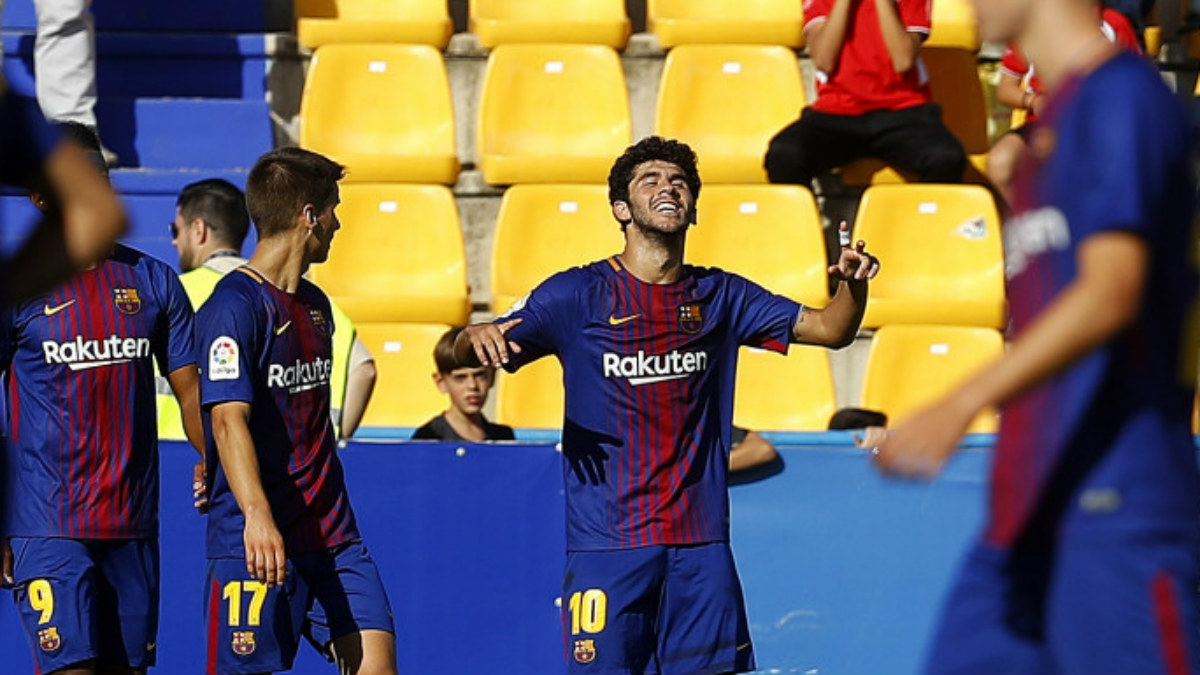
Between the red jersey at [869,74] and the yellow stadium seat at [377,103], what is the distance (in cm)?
186

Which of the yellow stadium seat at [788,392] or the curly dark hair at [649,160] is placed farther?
the yellow stadium seat at [788,392]

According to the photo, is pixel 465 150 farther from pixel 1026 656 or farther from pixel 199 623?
pixel 1026 656

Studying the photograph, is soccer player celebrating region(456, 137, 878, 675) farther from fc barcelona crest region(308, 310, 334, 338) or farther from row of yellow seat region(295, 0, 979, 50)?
row of yellow seat region(295, 0, 979, 50)

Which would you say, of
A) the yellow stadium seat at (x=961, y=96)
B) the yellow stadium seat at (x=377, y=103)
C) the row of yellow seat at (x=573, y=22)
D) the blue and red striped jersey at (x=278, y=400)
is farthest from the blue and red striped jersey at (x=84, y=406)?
the yellow stadium seat at (x=961, y=96)

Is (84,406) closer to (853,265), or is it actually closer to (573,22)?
(853,265)

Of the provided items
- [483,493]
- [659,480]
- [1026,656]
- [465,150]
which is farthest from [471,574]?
[1026,656]

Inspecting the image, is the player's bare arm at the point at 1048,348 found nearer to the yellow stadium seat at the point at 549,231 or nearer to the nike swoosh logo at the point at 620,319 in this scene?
the nike swoosh logo at the point at 620,319

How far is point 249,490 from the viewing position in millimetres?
5473

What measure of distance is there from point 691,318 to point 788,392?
256 centimetres

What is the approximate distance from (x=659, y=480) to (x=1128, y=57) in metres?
2.93

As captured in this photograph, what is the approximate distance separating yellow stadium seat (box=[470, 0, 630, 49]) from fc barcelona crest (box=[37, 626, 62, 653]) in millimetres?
4981

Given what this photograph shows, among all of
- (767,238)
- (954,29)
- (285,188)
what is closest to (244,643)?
(285,188)

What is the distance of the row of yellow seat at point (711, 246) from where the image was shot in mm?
8883

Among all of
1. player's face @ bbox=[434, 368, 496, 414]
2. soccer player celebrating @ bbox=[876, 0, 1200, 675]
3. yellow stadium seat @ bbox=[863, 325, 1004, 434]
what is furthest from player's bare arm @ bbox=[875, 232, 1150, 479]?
yellow stadium seat @ bbox=[863, 325, 1004, 434]
